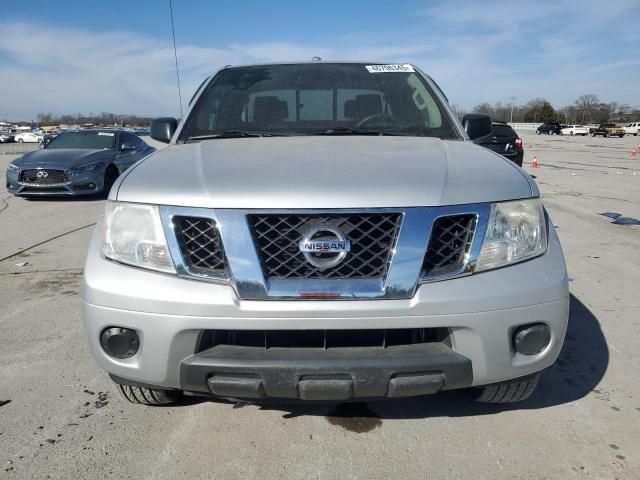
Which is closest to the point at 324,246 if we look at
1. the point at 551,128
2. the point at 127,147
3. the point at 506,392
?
the point at 506,392

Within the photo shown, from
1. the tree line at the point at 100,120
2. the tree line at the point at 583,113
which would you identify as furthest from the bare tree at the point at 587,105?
the tree line at the point at 100,120

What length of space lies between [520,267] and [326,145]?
1109 mm

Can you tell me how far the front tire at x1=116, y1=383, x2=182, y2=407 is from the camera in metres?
2.26

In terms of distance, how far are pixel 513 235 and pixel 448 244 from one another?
0.98 feet

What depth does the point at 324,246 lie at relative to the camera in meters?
1.82

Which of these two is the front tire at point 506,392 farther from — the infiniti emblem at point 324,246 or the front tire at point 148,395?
the front tire at point 148,395

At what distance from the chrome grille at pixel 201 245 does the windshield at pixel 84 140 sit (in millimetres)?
9563

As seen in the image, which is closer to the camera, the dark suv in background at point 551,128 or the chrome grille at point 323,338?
the chrome grille at point 323,338

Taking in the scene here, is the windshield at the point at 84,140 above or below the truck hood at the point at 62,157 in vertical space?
above

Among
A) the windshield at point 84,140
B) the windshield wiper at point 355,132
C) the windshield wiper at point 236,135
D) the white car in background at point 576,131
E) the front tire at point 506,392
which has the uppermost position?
the windshield wiper at point 355,132

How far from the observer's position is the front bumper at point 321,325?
1.79m

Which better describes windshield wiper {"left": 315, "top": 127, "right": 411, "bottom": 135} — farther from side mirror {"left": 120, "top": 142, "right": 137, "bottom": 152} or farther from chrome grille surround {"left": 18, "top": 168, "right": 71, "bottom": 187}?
side mirror {"left": 120, "top": 142, "right": 137, "bottom": 152}

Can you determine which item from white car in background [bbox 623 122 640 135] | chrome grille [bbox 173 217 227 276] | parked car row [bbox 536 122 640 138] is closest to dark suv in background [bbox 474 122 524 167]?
chrome grille [bbox 173 217 227 276]

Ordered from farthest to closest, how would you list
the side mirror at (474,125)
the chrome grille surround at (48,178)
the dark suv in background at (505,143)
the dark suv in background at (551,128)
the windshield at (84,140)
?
the dark suv in background at (551,128), the dark suv in background at (505,143), the windshield at (84,140), the chrome grille surround at (48,178), the side mirror at (474,125)
